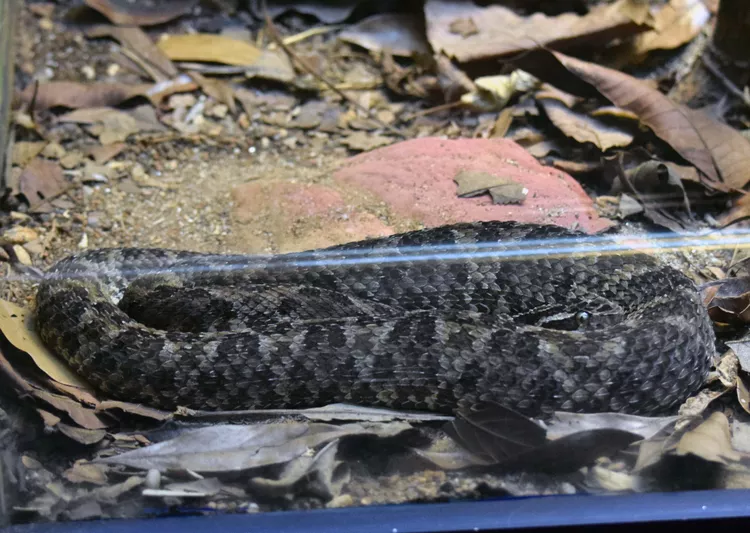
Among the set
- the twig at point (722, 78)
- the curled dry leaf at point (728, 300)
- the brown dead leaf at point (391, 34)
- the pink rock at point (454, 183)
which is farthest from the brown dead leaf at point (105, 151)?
the twig at point (722, 78)

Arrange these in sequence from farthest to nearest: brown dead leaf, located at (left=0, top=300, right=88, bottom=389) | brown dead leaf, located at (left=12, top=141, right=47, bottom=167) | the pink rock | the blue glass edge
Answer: brown dead leaf, located at (left=12, top=141, right=47, bottom=167) → the pink rock → brown dead leaf, located at (left=0, top=300, right=88, bottom=389) → the blue glass edge

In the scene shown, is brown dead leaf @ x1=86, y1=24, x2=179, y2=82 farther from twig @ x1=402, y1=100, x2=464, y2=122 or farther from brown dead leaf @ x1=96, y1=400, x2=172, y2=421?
brown dead leaf @ x1=96, y1=400, x2=172, y2=421

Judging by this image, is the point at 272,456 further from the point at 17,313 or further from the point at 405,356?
the point at 17,313

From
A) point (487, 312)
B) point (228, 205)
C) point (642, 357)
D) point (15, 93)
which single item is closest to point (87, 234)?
point (228, 205)

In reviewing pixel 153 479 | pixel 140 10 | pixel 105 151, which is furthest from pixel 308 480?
pixel 140 10

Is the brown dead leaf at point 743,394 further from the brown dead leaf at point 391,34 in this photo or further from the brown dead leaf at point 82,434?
the brown dead leaf at point 391,34

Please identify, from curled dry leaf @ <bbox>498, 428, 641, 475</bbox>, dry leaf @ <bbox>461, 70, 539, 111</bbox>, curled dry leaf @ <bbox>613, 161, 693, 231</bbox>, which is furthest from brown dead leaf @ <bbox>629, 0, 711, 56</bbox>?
curled dry leaf @ <bbox>498, 428, 641, 475</bbox>
